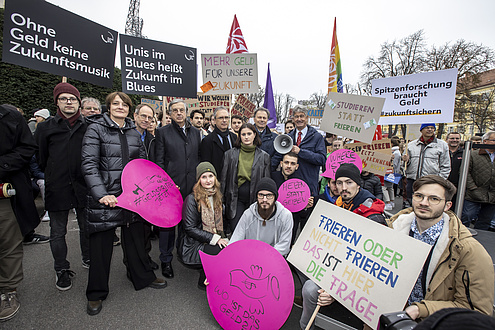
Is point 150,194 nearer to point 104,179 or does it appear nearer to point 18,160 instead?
point 104,179

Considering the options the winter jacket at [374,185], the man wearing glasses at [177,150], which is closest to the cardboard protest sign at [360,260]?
the man wearing glasses at [177,150]

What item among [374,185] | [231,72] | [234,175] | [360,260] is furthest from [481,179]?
[231,72]

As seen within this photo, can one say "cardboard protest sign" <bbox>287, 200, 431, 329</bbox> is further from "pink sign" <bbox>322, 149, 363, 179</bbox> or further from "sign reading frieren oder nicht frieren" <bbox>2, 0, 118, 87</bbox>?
"sign reading frieren oder nicht frieren" <bbox>2, 0, 118, 87</bbox>

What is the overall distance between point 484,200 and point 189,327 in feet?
16.6

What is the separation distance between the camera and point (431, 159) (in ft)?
14.9

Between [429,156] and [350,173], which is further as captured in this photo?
[429,156]

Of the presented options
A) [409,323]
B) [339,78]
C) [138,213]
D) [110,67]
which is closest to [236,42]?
[339,78]

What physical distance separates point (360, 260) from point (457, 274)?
Answer: 1.78ft

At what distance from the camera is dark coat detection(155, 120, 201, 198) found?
335 centimetres

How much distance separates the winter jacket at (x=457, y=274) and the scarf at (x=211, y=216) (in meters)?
2.06

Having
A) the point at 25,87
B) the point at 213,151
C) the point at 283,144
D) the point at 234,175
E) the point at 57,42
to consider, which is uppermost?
the point at 25,87

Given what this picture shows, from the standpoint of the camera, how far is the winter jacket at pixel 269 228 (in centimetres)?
262

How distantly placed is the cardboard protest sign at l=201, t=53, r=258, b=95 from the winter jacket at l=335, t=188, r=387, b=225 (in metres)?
4.24

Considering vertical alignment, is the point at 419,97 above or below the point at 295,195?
above
